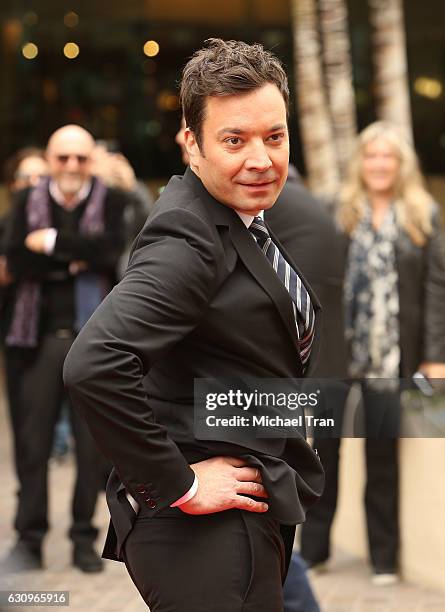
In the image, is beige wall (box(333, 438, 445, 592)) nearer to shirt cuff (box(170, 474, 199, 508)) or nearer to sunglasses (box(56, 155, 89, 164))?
sunglasses (box(56, 155, 89, 164))

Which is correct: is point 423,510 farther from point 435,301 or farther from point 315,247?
point 315,247

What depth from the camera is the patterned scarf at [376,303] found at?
6.18 m

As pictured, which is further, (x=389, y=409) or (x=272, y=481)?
(x=389, y=409)

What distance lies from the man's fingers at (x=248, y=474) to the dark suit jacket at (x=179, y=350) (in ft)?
0.06

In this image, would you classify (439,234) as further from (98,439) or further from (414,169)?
(98,439)

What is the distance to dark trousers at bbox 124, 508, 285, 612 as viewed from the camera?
109 inches

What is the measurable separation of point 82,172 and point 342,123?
11.3 feet

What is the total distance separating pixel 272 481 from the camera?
9.29 feet

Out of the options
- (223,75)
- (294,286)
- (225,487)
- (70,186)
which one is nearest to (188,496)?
(225,487)

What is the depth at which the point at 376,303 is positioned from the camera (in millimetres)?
6188

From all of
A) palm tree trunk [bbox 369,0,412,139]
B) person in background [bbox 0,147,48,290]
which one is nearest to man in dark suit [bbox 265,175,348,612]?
person in background [bbox 0,147,48,290]

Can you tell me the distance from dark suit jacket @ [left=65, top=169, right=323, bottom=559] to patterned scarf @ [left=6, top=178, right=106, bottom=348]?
11.9ft

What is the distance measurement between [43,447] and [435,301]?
2253mm

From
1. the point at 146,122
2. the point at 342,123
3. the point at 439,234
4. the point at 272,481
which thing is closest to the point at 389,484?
the point at 439,234
